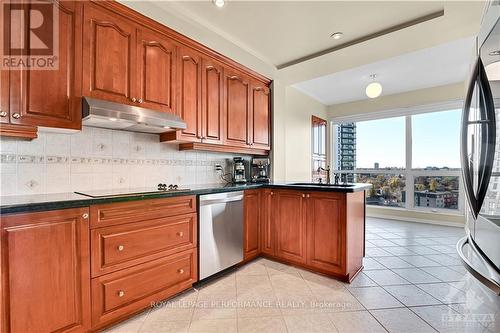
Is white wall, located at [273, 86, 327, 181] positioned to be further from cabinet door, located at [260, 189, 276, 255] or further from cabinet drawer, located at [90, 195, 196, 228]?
cabinet drawer, located at [90, 195, 196, 228]

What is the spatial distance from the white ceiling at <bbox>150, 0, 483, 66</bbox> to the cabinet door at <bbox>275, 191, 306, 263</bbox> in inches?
68.3

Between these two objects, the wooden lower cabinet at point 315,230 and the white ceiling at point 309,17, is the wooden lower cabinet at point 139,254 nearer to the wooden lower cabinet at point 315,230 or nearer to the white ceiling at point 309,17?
the wooden lower cabinet at point 315,230

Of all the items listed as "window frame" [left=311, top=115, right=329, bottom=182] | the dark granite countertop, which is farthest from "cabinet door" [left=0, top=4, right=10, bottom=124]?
"window frame" [left=311, top=115, right=329, bottom=182]

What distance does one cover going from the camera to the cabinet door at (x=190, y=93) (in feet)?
7.73

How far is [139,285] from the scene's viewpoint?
176cm

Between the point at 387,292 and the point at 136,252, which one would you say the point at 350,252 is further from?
the point at 136,252

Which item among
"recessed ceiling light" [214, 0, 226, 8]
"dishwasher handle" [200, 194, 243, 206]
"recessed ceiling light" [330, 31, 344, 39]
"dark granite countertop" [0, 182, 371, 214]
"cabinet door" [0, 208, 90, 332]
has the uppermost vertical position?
"recessed ceiling light" [214, 0, 226, 8]

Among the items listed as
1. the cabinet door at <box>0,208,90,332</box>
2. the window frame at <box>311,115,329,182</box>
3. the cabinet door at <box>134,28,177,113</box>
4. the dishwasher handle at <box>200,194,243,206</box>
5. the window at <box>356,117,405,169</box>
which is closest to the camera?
the cabinet door at <box>0,208,90,332</box>

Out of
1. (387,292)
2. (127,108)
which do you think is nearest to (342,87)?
(387,292)

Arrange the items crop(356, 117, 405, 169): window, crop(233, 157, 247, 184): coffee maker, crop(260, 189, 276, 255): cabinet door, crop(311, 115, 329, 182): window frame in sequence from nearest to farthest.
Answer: crop(260, 189, 276, 255): cabinet door, crop(233, 157, 247, 184): coffee maker, crop(356, 117, 405, 169): window, crop(311, 115, 329, 182): window frame

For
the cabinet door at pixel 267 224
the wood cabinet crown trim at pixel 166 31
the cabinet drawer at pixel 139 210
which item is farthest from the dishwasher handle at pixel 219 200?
the wood cabinet crown trim at pixel 166 31

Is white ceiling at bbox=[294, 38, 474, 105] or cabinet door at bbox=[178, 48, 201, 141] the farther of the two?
white ceiling at bbox=[294, 38, 474, 105]

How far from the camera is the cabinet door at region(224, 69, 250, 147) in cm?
286

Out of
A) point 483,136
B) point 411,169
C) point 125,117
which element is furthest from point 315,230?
point 411,169
